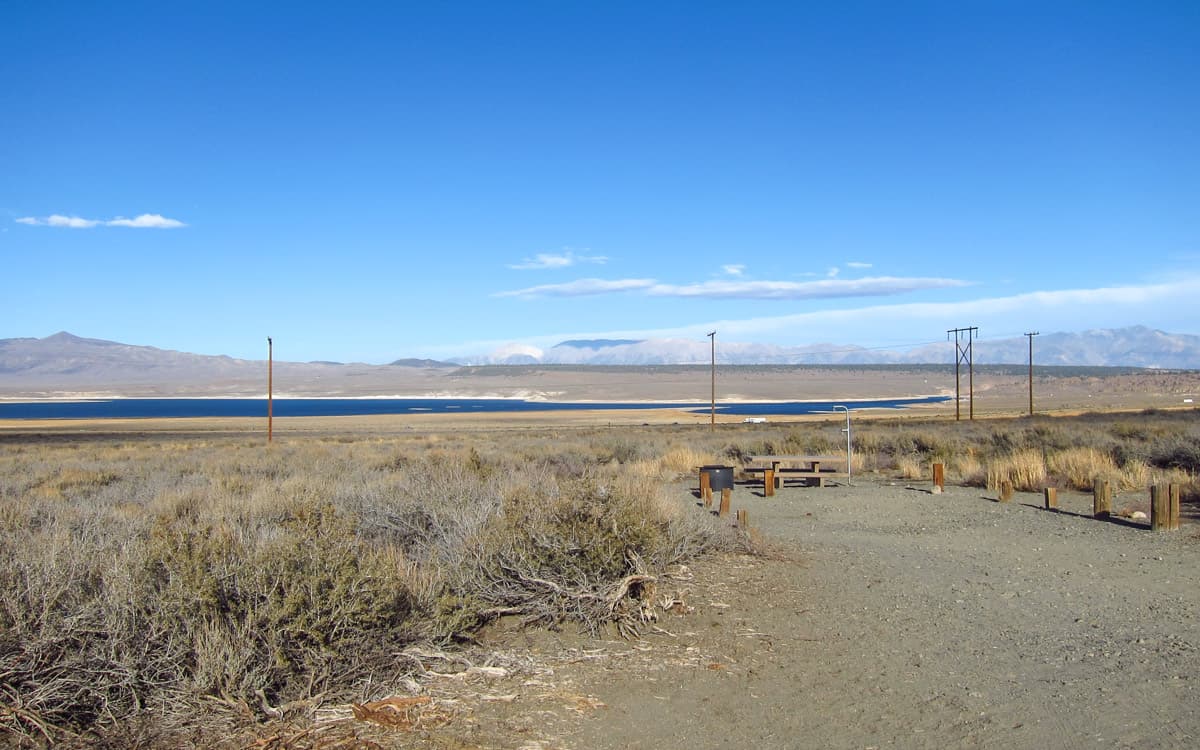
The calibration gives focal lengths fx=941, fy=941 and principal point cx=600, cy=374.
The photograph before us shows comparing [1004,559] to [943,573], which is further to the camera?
[1004,559]

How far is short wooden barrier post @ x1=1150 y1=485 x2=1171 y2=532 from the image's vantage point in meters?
12.2

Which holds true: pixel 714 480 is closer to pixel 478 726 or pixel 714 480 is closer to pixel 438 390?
pixel 478 726

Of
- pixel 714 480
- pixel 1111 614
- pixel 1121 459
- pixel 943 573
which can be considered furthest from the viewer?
pixel 1121 459

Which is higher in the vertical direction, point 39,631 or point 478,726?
point 39,631

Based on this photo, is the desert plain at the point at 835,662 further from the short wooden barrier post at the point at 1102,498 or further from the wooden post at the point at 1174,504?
the short wooden barrier post at the point at 1102,498

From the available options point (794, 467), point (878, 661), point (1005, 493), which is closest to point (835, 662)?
point (878, 661)

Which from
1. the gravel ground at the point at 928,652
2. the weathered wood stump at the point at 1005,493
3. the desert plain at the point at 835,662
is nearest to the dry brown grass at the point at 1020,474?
the weathered wood stump at the point at 1005,493

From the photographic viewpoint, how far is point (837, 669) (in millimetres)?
6680

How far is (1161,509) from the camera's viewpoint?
12172mm

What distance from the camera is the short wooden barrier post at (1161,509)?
12.2 metres

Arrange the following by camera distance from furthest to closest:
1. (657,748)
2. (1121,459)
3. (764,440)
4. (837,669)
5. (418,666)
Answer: (764,440), (1121,459), (837,669), (418,666), (657,748)

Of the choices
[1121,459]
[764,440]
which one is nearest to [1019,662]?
[1121,459]

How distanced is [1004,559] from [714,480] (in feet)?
23.4

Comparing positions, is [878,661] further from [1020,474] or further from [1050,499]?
[1020,474]
